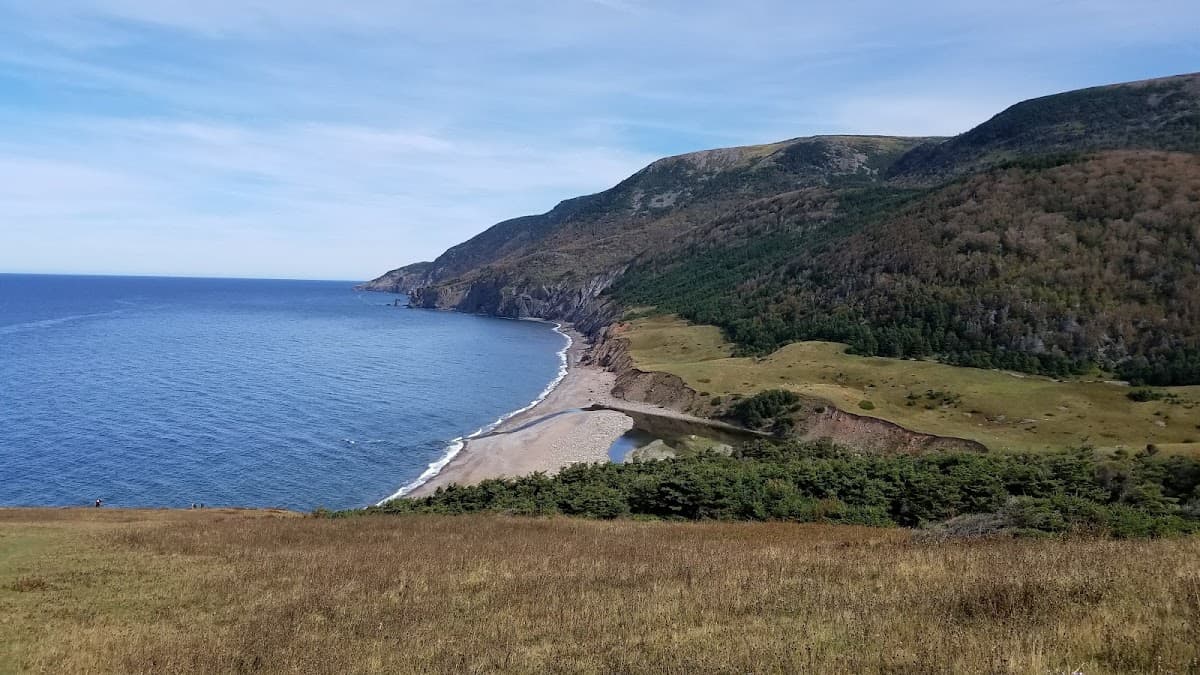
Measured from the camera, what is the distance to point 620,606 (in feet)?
38.2

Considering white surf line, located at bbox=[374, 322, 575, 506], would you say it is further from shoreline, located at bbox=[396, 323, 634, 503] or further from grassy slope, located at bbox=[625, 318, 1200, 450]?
grassy slope, located at bbox=[625, 318, 1200, 450]

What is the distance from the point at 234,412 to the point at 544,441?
117 ft

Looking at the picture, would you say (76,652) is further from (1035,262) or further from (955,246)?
(955,246)

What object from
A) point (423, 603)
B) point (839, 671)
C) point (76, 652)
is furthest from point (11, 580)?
point (839, 671)

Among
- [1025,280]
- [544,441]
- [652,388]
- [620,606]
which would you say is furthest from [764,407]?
[620,606]

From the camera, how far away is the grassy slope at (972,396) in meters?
57.6

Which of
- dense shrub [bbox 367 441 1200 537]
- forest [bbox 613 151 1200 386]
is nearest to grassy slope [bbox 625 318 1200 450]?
forest [bbox 613 151 1200 386]

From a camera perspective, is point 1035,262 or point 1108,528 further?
point 1035,262

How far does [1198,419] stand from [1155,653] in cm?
6734

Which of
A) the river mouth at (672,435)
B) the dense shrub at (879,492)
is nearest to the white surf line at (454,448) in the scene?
the dense shrub at (879,492)

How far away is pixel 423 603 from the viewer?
1378 centimetres

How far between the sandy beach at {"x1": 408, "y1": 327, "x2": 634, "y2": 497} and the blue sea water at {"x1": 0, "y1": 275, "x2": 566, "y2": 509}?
3.35 meters

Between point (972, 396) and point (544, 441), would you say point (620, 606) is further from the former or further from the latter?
point (972, 396)

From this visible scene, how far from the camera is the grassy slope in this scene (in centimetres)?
5759
